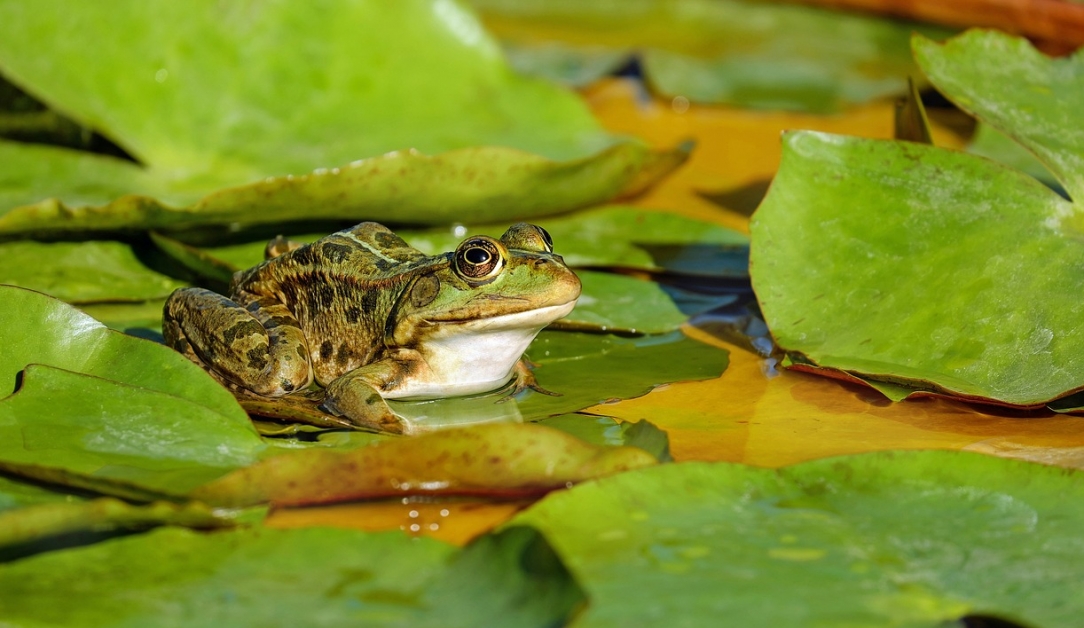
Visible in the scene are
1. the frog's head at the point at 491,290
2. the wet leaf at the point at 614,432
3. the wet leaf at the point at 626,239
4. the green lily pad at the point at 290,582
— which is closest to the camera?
the green lily pad at the point at 290,582

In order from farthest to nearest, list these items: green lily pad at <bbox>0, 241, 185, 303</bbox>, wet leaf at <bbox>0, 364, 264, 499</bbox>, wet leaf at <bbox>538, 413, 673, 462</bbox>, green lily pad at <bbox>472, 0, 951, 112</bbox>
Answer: green lily pad at <bbox>472, 0, 951, 112</bbox> → green lily pad at <bbox>0, 241, 185, 303</bbox> → wet leaf at <bbox>538, 413, 673, 462</bbox> → wet leaf at <bbox>0, 364, 264, 499</bbox>

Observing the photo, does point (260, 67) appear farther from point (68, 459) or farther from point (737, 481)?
point (737, 481)

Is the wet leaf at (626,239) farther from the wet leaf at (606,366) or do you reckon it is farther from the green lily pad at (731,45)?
the green lily pad at (731,45)

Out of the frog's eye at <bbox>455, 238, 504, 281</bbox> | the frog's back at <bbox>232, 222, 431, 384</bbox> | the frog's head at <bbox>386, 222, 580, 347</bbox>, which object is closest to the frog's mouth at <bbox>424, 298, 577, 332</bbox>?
the frog's head at <bbox>386, 222, 580, 347</bbox>

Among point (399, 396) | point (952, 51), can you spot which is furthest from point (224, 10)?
point (952, 51)

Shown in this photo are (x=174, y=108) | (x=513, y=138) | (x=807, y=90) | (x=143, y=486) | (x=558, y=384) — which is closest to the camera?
(x=143, y=486)

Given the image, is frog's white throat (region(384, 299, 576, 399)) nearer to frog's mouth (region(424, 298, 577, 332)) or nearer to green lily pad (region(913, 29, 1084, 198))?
frog's mouth (region(424, 298, 577, 332))

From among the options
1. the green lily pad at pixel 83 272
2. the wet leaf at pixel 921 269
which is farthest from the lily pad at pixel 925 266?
the green lily pad at pixel 83 272
